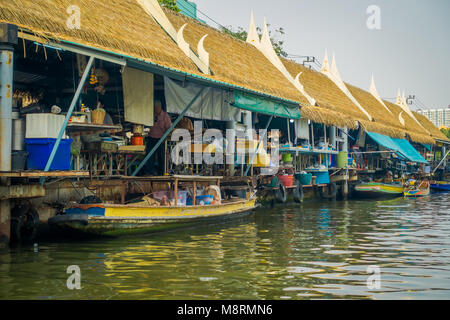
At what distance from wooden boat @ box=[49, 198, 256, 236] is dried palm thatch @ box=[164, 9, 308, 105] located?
3.78 m

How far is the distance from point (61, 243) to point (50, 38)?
3.65 m

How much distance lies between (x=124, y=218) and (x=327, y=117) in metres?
12.5

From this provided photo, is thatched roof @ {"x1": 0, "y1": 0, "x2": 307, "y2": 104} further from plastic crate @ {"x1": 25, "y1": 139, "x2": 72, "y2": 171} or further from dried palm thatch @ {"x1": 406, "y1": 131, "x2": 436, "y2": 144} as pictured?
dried palm thatch @ {"x1": 406, "y1": 131, "x2": 436, "y2": 144}

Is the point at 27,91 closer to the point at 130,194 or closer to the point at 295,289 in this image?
the point at 130,194

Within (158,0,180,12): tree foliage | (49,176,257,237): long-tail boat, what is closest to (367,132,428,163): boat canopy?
(158,0,180,12): tree foliage

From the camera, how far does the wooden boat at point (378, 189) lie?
924 inches

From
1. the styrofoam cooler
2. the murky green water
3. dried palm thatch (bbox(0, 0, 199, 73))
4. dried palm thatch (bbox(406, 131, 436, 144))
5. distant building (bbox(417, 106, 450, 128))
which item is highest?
distant building (bbox(417, 106, 450, 128))

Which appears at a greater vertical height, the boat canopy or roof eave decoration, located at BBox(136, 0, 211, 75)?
roof eave decoration, located at BBox(136, 0, 211, 75)

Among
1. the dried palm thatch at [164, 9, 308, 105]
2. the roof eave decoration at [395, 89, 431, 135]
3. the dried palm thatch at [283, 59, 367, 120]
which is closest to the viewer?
the dried palm thatch at [164, 9, 308, 105]

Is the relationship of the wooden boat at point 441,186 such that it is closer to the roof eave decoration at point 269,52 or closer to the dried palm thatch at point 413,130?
the dried palm thatch at point 413,130

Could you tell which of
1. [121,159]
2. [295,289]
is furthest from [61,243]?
[295,289]

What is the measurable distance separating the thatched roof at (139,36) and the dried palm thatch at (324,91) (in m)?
3.70

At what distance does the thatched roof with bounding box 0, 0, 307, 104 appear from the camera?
28.8 feet

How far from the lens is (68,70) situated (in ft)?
38.5
